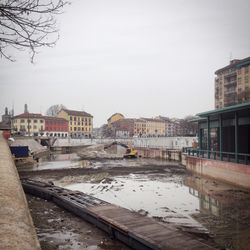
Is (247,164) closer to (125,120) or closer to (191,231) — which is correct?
(191,231)

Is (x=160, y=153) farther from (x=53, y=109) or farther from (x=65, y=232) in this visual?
(x=53, y=109)

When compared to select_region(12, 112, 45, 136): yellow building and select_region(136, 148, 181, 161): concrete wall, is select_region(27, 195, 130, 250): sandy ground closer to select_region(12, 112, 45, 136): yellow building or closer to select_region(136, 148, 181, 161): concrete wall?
select_region(136, 148, 181, 161): concrete wall

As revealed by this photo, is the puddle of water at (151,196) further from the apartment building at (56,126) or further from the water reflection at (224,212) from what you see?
the apartment building at (56,126)

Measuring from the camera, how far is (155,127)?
16675cm

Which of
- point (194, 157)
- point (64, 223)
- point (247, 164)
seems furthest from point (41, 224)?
point (194, 157)

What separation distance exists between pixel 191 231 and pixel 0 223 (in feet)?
26.9

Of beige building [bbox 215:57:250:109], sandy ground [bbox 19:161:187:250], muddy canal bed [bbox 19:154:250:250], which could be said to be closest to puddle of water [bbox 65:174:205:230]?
muddy canal bed [bbox 19:154:250:250]

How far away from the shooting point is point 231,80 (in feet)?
281

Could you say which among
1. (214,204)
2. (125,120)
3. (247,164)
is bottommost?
(214,204)

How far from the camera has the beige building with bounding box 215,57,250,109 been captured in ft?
244

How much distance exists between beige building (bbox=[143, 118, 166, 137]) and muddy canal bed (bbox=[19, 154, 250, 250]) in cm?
12867

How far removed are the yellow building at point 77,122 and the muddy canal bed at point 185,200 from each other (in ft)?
328

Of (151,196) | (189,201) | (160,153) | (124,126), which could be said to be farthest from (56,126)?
(189,201)

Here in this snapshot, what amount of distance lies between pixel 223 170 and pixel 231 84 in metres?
65.5
